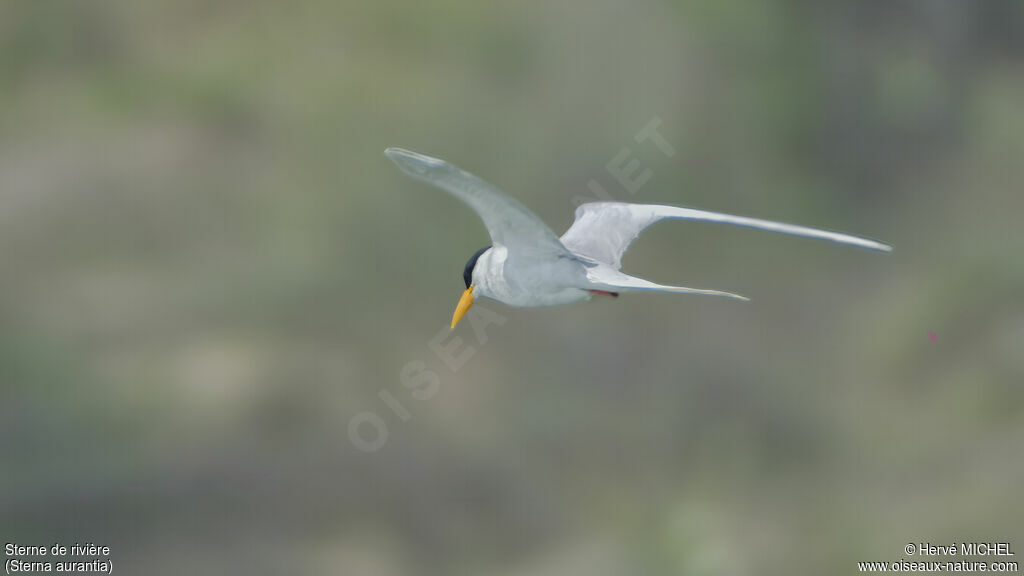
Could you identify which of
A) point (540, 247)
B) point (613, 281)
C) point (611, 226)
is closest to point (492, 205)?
point (540, 247)

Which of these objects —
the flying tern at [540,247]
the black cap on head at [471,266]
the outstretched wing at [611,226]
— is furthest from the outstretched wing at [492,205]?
the outstretched wing at [611,226]

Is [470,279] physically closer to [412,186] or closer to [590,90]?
[412,186]

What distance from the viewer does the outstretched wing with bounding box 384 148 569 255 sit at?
1.73 metres

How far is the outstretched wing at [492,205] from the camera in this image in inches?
68.3

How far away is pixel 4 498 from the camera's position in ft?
16.2

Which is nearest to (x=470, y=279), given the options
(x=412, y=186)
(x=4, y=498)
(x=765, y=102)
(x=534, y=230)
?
(x=534, y=230)

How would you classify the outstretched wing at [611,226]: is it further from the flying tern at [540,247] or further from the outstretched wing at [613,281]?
the outstretched wing at [613,281]

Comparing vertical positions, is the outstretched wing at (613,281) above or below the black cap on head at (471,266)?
below

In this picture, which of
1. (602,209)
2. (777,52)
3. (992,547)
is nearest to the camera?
(602,209)

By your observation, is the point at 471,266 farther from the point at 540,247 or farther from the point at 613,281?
the point at 613,281

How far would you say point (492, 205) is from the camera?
6.41ft

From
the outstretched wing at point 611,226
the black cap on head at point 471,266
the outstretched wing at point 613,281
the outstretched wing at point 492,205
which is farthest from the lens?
the outstretched wing at point 611,226

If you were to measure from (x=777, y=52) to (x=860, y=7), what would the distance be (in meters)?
0.68

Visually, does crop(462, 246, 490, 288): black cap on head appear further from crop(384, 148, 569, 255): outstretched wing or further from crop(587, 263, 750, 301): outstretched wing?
crop(587, 263, 750, 301): outstretched wing
